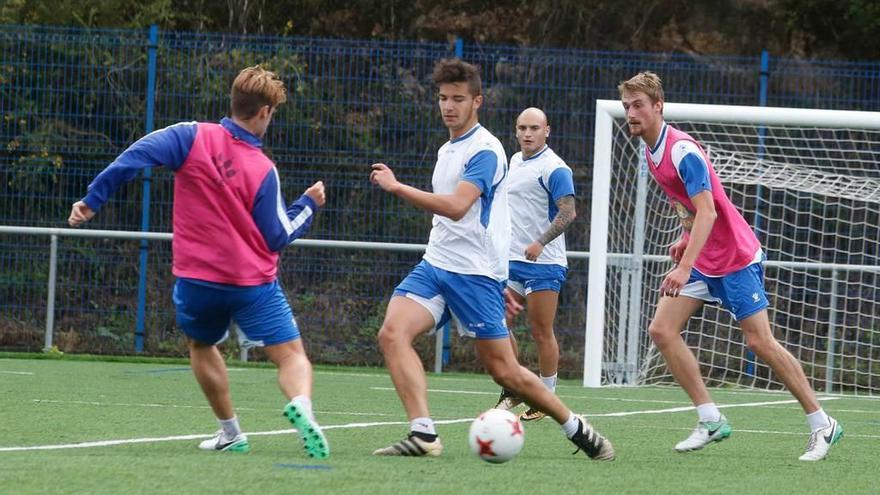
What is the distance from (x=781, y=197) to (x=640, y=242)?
171cm

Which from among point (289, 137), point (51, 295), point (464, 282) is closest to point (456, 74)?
point (464, 282)

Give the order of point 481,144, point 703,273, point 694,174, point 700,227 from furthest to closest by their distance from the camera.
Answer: point 703,273 < point 694,174 < point 700,227 < point 481,144

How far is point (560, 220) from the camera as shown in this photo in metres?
9.57

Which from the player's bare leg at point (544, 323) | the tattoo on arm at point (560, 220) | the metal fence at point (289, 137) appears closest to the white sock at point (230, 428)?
the tattoo on arm at point (560, 220)

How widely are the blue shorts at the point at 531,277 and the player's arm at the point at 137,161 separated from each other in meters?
3.87

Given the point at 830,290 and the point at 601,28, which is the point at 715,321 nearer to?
the point at 830,290

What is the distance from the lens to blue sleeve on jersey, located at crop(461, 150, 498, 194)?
6.62 metres

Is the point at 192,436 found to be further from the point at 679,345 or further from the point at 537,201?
the point at 537,201

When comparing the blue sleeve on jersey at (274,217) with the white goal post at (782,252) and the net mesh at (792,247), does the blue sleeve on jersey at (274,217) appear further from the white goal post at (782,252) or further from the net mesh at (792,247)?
the net mesh at (792,247)

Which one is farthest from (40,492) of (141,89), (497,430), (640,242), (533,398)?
(141,89)

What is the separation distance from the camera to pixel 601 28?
1816cm

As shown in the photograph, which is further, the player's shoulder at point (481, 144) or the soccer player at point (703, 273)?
the soccer player at point (703, 273)

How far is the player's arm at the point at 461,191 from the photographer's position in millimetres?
6301

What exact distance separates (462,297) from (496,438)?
0.88 meters
